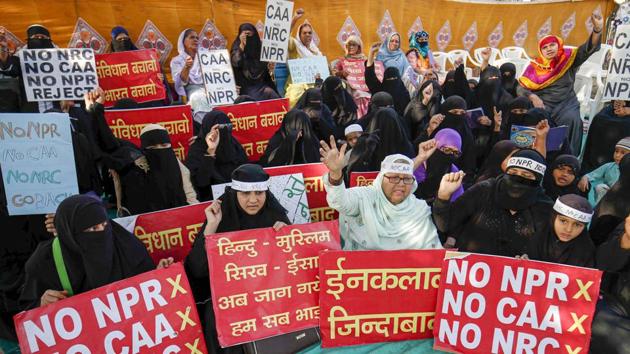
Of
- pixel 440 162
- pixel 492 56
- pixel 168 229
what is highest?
pixel 492 56

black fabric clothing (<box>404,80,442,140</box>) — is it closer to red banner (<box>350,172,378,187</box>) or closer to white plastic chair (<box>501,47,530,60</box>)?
red banner (<box>350,172,378,187</box>)

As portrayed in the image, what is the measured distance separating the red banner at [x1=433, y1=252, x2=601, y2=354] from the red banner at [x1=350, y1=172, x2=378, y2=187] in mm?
1497

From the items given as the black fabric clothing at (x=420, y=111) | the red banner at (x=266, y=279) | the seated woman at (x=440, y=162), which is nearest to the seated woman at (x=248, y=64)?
the black fabric clothing at (x=420, y=111)

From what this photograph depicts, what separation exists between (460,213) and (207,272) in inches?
71.8

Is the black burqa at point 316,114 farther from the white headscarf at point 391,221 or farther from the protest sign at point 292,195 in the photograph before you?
the white headscarf at point 391,221

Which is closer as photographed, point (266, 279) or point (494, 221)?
point (266, 279)

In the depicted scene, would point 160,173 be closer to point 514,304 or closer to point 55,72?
point 55,72

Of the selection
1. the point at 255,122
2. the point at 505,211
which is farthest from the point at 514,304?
the point at 255,122

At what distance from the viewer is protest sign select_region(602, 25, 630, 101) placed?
17.2ft

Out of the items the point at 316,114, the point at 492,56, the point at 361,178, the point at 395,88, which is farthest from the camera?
the point at 492,56

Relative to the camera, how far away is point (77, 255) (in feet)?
8.93

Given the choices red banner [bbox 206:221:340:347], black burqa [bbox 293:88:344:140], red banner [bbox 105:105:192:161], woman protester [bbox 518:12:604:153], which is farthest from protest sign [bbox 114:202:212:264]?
woman protester [bbox 518:12:604:153]

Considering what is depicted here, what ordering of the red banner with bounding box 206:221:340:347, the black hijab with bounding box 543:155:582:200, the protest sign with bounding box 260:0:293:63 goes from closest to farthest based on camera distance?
the red banner with bounding box 206:221:340:347 → the black hijab with bounding box 543:155:582:200 → the protest sign with bounding box 260:0:293:63

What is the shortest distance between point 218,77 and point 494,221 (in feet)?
14.8
